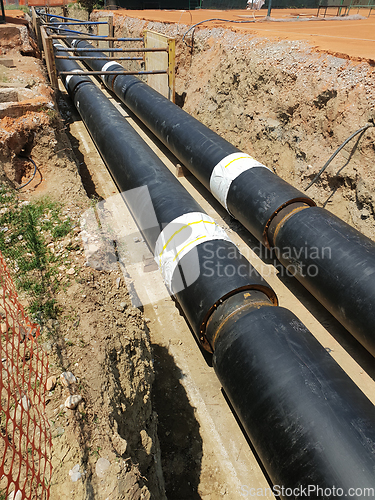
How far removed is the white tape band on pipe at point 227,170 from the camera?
6422 millimetres

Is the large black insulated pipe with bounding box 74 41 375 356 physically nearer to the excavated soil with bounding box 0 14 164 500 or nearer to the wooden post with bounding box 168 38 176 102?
the excavated soil with bounding box 0 14 164 500

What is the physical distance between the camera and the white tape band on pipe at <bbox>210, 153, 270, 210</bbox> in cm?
642

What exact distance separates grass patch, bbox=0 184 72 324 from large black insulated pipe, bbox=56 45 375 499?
153cm

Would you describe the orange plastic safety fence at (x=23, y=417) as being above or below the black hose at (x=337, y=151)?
below

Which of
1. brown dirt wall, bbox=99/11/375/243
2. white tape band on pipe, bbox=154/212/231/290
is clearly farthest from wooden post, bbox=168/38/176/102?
white tape band on pipe, bbox=154/212/231/290

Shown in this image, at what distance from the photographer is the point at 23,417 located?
102 inches

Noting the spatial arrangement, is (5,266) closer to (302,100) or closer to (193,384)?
(193,384)

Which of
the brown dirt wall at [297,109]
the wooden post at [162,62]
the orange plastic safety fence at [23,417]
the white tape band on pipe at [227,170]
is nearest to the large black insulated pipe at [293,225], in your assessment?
the white tape band on pipe at [227,170]

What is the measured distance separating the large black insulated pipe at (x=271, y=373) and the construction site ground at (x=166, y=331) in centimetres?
74

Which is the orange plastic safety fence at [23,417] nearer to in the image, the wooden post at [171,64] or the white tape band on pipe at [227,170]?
the white tape band on pipe at [227,170]

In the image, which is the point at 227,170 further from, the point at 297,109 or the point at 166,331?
the point at 166,331

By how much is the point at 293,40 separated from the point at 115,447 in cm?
902

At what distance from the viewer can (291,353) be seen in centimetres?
331

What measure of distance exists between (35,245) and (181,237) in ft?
6.88
